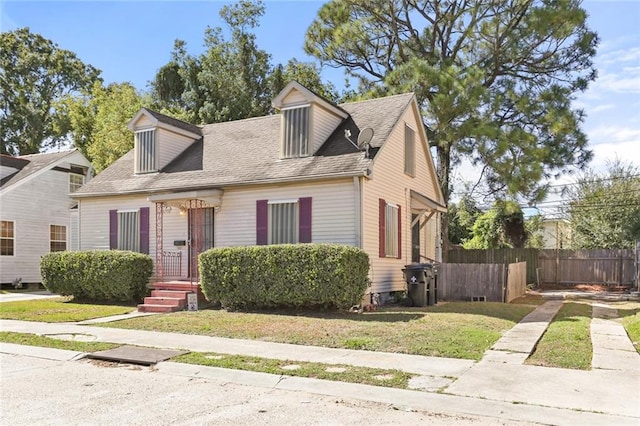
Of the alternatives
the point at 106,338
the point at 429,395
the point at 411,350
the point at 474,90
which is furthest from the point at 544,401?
the point at 474,90

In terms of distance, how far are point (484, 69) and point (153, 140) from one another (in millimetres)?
14514

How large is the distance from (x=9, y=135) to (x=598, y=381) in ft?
156

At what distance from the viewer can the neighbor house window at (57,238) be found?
24069 mm

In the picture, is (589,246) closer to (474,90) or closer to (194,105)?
(474,90)

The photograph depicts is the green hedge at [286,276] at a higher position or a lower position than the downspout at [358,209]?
lower

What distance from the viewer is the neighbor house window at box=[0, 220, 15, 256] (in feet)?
72.3

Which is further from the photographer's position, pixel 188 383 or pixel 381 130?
pixel 381 130

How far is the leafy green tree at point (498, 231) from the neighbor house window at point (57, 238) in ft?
68.4

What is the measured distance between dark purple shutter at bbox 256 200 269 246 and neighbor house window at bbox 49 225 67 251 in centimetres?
1371

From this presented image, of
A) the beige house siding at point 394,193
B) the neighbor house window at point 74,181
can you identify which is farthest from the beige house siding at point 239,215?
the neighbor house window at point 74,181

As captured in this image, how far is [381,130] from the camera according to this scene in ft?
50.1

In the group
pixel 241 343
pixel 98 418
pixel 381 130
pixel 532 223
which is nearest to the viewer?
pixel 98 418

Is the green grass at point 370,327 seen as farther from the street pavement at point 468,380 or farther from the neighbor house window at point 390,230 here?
the neighbor house window at point 390,230

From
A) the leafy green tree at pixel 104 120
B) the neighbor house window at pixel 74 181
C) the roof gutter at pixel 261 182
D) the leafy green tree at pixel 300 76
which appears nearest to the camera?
the roof gutter at pixel 261 182
